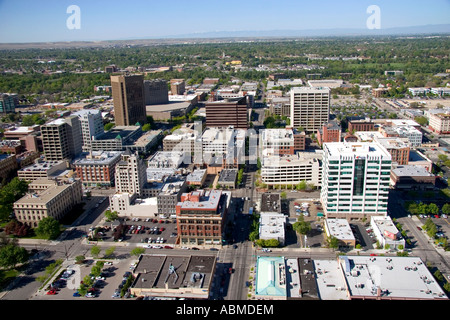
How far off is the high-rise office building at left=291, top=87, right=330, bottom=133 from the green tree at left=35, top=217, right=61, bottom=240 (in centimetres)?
1498

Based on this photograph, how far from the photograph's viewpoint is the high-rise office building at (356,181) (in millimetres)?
12141

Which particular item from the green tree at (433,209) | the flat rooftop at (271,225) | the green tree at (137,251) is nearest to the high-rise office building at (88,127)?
the green tree at (137,251)

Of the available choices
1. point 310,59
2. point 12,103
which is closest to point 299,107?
point 12,103

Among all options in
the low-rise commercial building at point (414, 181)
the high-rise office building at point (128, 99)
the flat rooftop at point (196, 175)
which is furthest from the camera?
the high-rise office building at point (128, 99)

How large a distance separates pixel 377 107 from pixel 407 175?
50.9 feet

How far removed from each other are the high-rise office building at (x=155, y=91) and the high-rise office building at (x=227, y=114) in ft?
26.4

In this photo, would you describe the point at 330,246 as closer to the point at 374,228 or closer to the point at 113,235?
the point at 374,228

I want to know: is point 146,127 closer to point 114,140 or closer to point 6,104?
point 114,140

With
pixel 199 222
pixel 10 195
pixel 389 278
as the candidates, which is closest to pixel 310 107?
pixel 199 222

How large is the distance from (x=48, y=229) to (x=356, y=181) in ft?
31.3

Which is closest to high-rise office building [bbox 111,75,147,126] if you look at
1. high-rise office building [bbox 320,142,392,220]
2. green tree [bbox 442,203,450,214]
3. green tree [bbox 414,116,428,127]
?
high-rise office building [bbox 320,142,392,220]

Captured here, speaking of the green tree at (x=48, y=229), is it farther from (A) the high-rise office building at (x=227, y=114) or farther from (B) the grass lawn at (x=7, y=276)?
(A) the high-rise office building at (x=227, y=114)

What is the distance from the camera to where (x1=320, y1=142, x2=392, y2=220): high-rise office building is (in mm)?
12141

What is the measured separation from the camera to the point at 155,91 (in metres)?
29.5
